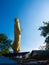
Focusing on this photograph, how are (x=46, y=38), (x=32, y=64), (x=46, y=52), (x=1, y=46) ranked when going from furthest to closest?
(x=1, y=46)
(x=46, y=38)
(x=46, y=52)
(x=32, y=64)

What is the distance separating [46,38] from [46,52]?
14105 mm

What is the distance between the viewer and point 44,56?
17.2 m

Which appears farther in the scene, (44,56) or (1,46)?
(1,46)

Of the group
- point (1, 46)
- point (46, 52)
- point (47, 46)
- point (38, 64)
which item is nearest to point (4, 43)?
point (1, 46)

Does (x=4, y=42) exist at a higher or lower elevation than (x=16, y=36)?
higher

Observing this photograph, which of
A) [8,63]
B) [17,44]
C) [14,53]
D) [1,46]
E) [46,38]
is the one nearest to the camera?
[8,63]

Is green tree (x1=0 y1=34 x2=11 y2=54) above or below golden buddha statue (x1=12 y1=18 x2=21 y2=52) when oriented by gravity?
above

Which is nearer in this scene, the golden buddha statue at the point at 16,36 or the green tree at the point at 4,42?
the golden buddha statue at the point at 16,36

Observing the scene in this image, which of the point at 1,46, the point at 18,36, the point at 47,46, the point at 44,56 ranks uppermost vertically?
the point at 1,46

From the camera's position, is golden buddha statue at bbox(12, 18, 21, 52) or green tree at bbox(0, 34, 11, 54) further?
green tree at bbox(0, 34, 11, 54)

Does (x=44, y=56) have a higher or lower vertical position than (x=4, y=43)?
lower

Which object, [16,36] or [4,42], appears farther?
[4,42]

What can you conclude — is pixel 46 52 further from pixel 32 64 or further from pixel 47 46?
pixel 47 46

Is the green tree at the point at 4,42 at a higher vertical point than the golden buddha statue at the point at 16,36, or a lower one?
higher
